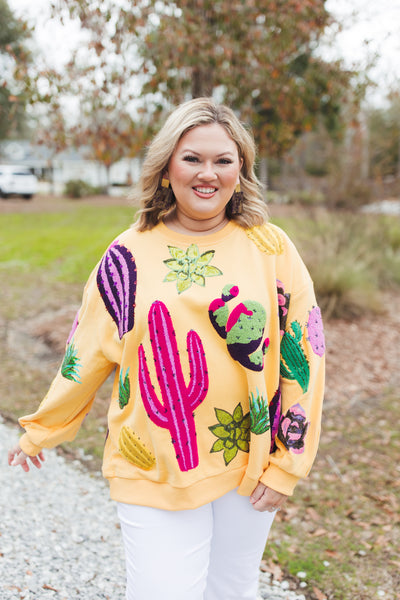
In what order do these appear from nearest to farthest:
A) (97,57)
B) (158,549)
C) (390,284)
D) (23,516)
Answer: (158,549), (23,516), (97,57), (390,284)

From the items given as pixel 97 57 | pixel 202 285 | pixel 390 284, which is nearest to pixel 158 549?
pixel 202 285

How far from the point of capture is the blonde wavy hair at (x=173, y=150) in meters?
1.67

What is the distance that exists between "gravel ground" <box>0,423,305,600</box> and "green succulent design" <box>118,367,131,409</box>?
131 centimetres

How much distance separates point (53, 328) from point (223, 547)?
504 centimetres

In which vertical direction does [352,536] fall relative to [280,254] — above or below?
below

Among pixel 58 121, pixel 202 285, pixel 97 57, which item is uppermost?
pixel 97 57

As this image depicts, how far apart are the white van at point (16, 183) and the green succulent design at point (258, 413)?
25343 mm

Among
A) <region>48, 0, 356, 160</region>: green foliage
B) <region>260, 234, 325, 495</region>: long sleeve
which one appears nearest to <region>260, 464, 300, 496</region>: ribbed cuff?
<region>260, 234, 325, 495</region>: long sleeve

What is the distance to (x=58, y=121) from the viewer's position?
479 centimetres

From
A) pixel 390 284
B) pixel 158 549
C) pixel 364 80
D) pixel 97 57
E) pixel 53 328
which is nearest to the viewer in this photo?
pixel 158 549

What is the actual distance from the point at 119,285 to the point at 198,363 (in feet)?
1.18

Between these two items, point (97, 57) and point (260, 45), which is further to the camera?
point (260, 45)

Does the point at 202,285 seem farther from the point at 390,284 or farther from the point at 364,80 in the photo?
the point at 390,284

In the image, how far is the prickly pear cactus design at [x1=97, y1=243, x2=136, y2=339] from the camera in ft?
5.56
